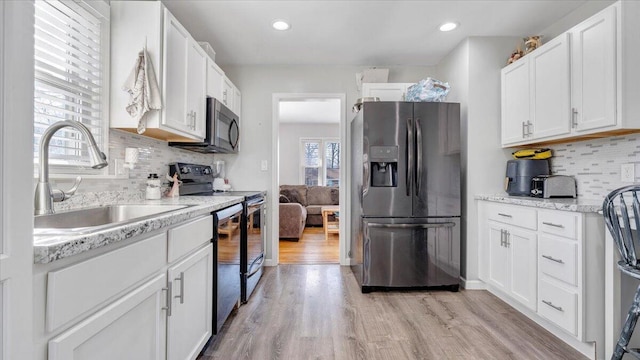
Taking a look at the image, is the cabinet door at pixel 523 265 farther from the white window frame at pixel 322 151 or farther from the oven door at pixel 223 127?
the white window frame at pixel 322 151

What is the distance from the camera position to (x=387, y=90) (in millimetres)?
3150

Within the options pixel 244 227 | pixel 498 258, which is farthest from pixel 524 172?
pixel 244 227

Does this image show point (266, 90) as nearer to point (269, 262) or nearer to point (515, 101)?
point (269, 262)

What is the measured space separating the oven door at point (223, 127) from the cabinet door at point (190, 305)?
1.18m

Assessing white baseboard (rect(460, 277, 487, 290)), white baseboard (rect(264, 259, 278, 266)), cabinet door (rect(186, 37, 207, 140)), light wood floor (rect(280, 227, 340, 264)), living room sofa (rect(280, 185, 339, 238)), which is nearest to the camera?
cabinet door (rect(186, 37, 207, 140))

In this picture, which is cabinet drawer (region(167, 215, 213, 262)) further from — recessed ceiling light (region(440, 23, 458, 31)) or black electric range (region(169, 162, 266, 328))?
recessed ceiling light (region(440, 23, 458, 31))

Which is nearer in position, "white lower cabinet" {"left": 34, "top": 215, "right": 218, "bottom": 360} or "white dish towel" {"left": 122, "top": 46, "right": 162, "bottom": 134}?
"white lower cabinet" {"left": 34, "top": 215, "right": 218, "bottom": 360}

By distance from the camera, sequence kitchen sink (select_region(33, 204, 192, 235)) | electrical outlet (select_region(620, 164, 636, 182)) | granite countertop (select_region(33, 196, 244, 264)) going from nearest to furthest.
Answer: granite countertop (select_region(33, 196, 244, 264)) → kitchen sink (select_region(33, 204, 192, 235)) → electrical outlet (select_region(620, 164, 636, 182))

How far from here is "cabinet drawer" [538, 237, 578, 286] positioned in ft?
5.55

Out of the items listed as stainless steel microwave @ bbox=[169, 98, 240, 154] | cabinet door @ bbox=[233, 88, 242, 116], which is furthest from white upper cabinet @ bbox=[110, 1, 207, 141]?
cabinet door @ bbox=[233, 88, 242, 116]

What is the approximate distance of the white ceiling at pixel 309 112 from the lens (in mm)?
5508

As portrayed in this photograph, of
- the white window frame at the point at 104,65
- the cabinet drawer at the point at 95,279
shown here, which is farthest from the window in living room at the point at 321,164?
the cabinet drawer at the point at 95,279

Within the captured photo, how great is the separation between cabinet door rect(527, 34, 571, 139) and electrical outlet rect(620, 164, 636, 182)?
0.39 meters

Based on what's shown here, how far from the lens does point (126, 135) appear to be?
6.20 ft
